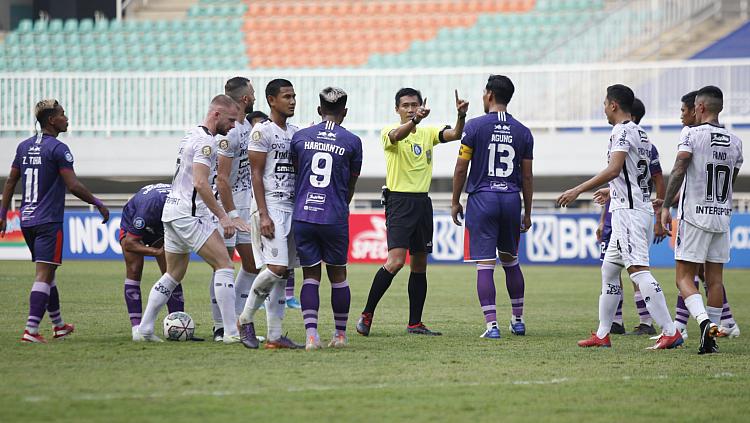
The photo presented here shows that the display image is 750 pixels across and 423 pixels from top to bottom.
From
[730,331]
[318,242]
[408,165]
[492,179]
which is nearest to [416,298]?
[408,165]

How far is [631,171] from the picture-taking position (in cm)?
894

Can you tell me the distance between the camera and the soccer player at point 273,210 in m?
8.51

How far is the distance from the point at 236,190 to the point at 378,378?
3.20 metres

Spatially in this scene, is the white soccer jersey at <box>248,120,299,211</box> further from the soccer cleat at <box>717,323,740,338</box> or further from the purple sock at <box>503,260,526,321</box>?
the soccer cleat at <box>717,323,740,338</box>

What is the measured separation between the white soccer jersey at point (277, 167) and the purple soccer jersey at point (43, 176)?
1.80 meters

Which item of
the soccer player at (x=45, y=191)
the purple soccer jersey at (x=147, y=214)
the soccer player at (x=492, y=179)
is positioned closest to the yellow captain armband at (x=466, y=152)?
the soccer player at (x=492, y=179)

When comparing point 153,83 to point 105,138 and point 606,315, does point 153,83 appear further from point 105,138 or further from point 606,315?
point 606,315

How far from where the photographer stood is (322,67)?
30.3 m

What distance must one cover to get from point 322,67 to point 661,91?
391 inches

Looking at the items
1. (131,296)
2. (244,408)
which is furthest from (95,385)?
(131,296)

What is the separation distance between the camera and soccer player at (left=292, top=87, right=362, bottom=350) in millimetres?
8422

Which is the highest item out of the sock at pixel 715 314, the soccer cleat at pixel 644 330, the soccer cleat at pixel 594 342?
the sock at pixel 715 314

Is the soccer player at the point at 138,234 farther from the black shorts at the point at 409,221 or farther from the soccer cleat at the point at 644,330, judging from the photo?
the soccer cleat at the point at 644,330

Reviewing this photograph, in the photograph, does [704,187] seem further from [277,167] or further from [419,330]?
[277,167]
